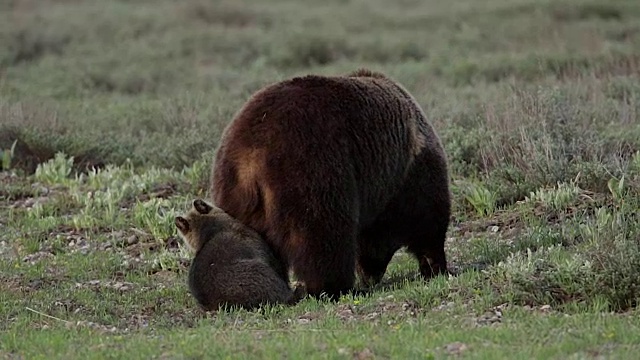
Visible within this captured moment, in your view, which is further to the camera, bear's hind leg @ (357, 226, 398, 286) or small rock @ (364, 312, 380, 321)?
bear's hind leg @ (357, 226, 398, 286)

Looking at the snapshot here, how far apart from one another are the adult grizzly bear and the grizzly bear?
111mm

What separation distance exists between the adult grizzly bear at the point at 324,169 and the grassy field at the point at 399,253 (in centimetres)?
42

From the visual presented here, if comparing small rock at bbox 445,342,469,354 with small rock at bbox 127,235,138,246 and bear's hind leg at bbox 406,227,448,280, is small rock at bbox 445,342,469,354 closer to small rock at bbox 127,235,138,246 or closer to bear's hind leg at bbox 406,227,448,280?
bear's hind leg at bbox 406,227,448,280

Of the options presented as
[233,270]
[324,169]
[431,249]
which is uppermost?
[324,169]

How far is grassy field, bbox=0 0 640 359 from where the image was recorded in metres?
6.77

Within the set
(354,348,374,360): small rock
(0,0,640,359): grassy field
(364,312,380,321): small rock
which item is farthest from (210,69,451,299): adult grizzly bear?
(354,348,374,360): small rock

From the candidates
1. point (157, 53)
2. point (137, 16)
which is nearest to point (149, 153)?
point (157, 53)

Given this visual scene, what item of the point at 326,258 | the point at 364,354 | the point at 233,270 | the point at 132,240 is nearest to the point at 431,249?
the point at 326,258

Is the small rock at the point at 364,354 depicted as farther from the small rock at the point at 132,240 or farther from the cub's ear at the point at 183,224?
the small rock at the point at 132,240

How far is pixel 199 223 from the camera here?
8227 millimetres

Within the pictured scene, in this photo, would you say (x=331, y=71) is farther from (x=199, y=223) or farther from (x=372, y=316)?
(x=372, y=316)

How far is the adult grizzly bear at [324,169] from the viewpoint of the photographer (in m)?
7.80

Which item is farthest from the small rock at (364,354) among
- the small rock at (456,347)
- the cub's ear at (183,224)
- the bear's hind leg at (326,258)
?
the cub's ear at (183,224)

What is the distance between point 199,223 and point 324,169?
1059 mm
